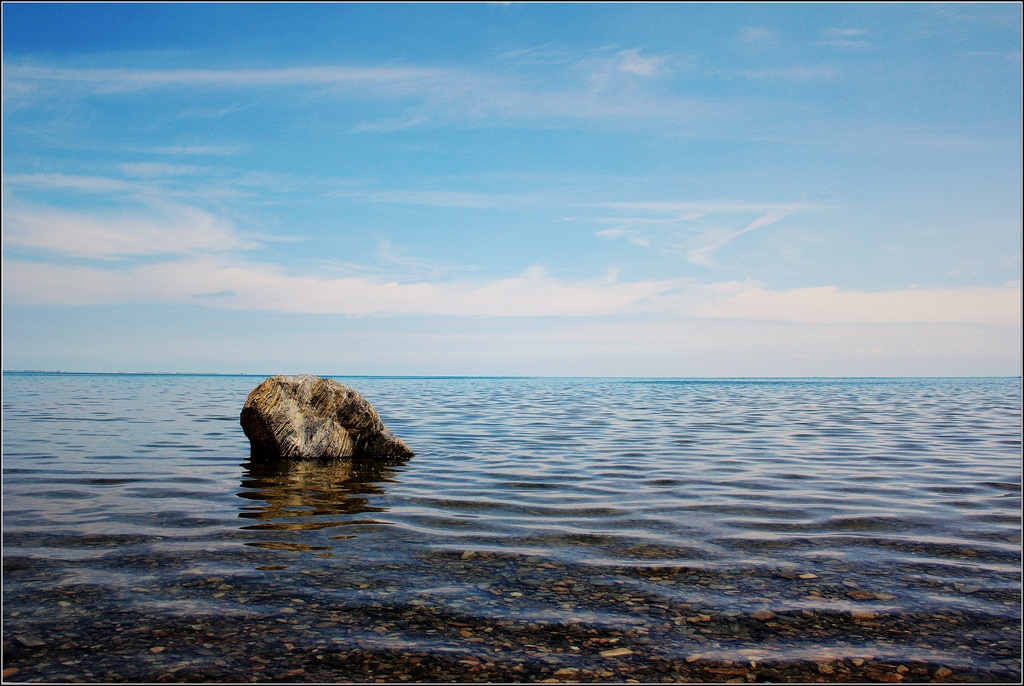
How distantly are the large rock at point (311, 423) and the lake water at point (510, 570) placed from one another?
837 millimetres

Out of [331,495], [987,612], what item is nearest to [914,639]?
[987,612]

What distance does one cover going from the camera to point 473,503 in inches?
409

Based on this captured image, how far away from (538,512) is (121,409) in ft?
91.7

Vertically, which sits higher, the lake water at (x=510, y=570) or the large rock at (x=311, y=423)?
the large rock at (x=311, y=423)

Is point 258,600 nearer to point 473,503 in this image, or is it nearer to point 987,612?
point 473,503

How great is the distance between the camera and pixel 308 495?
425 inches

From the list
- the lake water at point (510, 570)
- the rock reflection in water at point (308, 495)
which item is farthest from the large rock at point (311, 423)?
the lake water at point (510, 570)

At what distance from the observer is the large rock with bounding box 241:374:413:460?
14633 mm

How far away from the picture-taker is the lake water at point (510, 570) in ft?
16.1

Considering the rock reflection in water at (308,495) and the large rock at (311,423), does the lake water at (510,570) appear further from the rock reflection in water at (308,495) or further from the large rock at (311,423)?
the large rock at (311,423)

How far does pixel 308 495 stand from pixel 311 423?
4391mm

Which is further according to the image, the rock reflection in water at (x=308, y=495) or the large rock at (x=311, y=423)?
the large rock at (x=311, y=423)

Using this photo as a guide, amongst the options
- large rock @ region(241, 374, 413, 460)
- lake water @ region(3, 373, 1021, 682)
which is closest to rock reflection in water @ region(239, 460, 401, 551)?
lake water @ region(3, 373, 1021, 682)

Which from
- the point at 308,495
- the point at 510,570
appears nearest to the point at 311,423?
the point at 308,495
